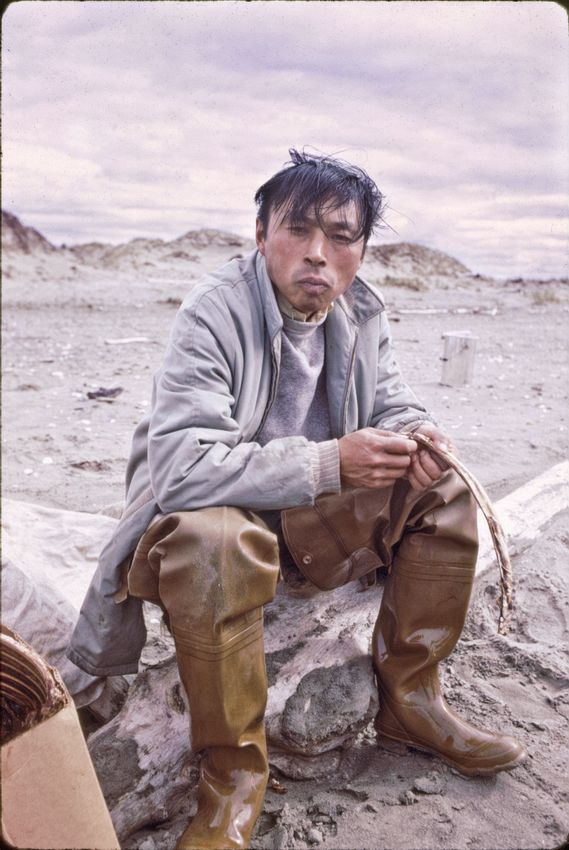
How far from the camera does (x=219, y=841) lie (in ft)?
6.36

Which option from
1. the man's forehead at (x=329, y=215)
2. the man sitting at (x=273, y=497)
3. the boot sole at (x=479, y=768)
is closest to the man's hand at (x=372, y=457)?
the man sitting at (x=273, y=497)

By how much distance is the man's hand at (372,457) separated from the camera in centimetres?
219

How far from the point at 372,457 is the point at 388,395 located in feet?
2.10

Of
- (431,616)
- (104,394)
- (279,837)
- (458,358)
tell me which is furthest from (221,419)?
(458,358)

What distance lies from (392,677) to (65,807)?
117cm

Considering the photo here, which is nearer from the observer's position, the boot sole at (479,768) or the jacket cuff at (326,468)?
the jacket cuff at (326,468)

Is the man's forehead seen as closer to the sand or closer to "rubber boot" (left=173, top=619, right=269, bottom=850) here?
"rubber boot" (left=173, top=619, right=269, bottom=850)

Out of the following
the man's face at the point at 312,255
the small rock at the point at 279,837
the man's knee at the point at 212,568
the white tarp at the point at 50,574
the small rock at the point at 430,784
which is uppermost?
the man's face at the point at 312,255

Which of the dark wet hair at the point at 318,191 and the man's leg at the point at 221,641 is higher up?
the dark wet hair at the point at 318,191

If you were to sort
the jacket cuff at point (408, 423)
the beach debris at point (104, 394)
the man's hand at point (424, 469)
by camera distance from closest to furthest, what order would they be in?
1. the man's hand at point (424, 469)
2. the jacket cuff at point (408, 423)
3. the beach debris at point (104, 394)

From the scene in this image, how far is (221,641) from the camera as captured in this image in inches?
75.2

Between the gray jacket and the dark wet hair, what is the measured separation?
0.19 meters

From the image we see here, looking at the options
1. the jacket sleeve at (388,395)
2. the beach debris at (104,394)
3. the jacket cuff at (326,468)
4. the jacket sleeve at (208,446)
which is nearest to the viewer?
the jacket sleeve at (208,446)

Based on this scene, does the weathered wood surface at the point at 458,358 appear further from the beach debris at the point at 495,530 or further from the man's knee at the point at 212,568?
the man's knee at the point at 212,568
